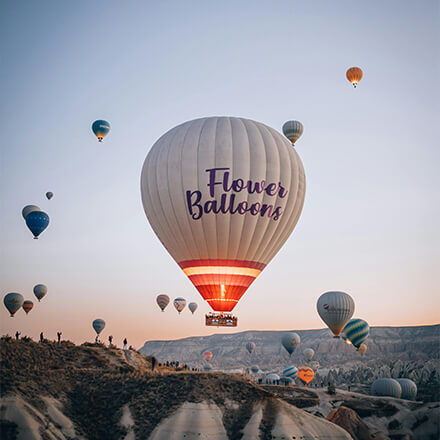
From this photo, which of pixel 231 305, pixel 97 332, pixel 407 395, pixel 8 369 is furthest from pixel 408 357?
pixel 8 369

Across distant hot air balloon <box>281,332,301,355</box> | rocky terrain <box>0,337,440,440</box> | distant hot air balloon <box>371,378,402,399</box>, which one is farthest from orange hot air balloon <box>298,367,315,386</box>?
rocky terrain <box>0,337,440,440</box>

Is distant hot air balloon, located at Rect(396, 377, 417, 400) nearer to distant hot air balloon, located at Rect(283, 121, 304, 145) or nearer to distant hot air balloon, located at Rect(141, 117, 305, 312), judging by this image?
distant hot air balloon, located at Rect(283, 121, 304, 145)

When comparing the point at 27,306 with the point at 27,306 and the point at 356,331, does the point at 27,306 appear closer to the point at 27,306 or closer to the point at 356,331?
the point at 27,306

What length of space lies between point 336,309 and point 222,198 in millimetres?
50014

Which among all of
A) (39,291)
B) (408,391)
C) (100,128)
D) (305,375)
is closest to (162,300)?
(39,291)

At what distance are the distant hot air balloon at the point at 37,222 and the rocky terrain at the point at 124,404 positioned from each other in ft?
61.9

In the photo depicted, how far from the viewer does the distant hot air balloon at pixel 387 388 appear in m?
84.1

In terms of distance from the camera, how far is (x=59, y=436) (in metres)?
34.4

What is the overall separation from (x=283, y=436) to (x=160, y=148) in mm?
24907

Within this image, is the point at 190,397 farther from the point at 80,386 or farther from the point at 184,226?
the point at 184,226

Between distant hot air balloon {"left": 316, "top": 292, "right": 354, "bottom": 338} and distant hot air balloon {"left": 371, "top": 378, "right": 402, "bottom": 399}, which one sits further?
distant hot air balloon {"left": 316, "top": 292, "right": 354, "bottom": 338}

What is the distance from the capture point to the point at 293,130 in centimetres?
6147

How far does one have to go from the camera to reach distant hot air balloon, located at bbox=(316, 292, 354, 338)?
286 ft

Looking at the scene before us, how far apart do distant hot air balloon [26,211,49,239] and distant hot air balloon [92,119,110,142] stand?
11648mm
